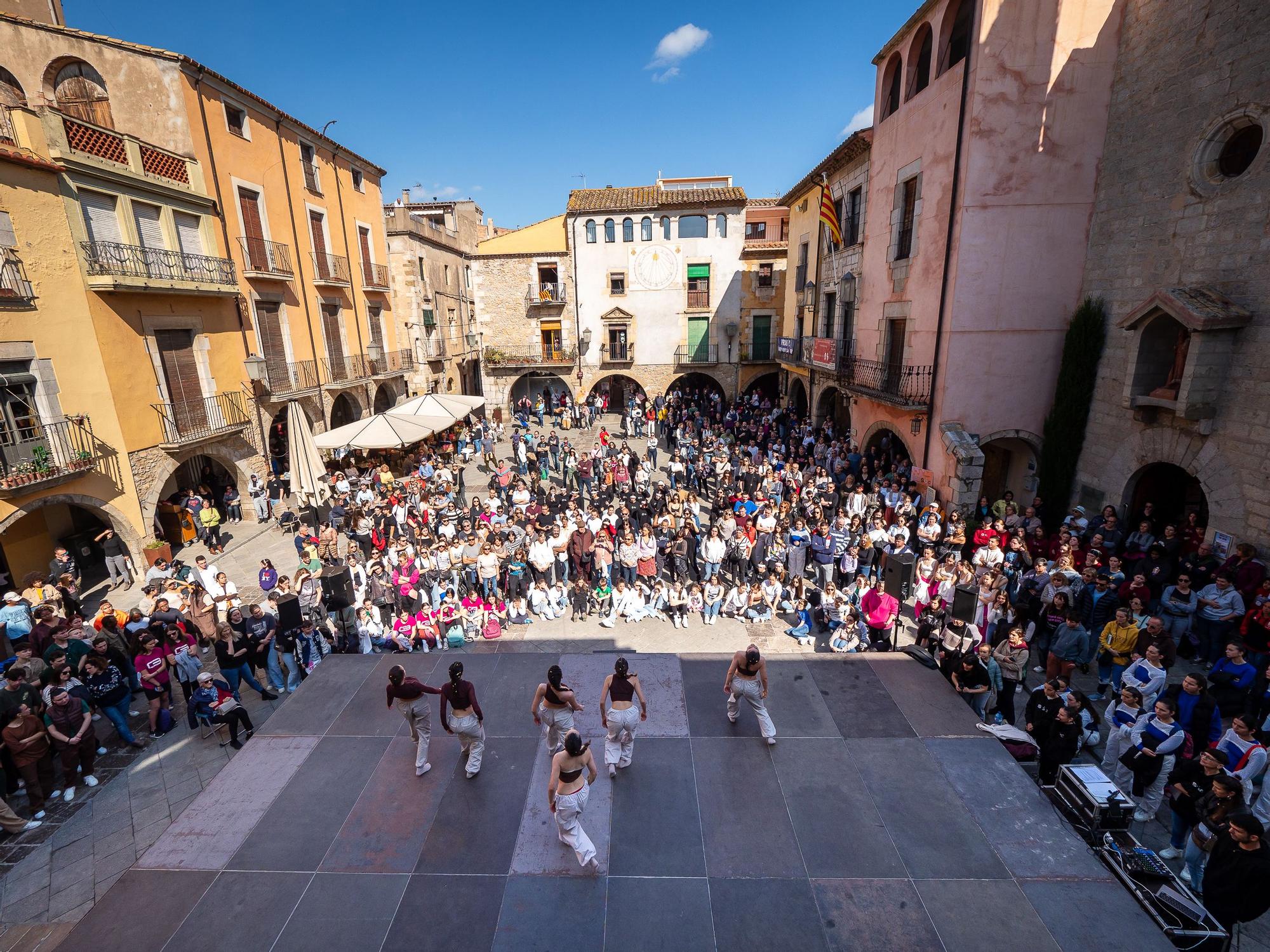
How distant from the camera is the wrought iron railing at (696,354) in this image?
29781mm

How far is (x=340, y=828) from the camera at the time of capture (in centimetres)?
562

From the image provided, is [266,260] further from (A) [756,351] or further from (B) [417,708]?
(A) [756,351]

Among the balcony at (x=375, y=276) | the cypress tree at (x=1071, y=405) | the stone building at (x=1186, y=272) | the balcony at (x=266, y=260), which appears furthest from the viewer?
the balcony at (x=375, y=276)

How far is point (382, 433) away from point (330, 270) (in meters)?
9.51

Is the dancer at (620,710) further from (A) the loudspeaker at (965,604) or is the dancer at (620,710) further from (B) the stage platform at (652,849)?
(A) the loudspeaker at (965,604)

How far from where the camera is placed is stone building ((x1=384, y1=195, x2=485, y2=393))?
24.6 metres

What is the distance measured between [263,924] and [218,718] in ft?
12.8

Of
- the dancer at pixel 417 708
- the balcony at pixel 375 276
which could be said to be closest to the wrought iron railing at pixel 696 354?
the balcony at pixel 375 276

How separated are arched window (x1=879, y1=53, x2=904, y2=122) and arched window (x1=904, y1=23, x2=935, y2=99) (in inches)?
22.8

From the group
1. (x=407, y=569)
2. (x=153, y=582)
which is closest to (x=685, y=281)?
(x=407, y=569)

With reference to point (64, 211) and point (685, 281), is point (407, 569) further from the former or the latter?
point (685, 281)

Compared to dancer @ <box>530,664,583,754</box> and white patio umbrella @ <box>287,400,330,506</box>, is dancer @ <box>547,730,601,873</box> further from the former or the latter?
white patio umbrella @ <box>287,400,330,506</box>

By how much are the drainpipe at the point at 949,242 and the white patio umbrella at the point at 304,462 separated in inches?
603

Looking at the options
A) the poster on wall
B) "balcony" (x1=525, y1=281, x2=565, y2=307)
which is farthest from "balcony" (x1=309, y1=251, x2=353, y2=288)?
the poster on wall
